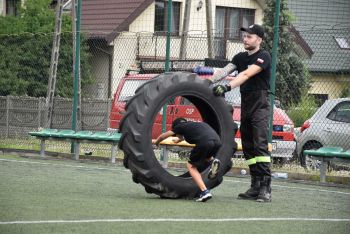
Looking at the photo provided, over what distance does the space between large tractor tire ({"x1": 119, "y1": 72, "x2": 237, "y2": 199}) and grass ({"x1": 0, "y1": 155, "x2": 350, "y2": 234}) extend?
0.23m

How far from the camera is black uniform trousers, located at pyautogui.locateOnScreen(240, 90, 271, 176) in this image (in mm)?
10758

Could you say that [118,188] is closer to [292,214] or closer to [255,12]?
[292,214]

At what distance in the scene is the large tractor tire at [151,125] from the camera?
410 inches

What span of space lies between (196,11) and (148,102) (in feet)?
77.6

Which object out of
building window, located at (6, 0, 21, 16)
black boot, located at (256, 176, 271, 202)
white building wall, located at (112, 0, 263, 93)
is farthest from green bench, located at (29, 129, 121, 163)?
building window, located at (6, 0, 21, 16)

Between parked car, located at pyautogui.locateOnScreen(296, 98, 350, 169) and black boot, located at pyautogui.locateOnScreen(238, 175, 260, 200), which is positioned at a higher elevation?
parked car, located at pyautogui.locateOnScreen(296, 98, 350, 169)

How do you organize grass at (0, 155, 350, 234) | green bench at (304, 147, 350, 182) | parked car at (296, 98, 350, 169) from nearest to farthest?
grass at (0, 155, 350, 234), green bench at (304, 147, 350, 182), parked car at (296, 98, 350, 169)

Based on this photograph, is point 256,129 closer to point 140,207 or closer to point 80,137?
point 140,207

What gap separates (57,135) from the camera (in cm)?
1759

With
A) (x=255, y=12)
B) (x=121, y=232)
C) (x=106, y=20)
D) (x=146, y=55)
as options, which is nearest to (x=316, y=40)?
(x=146, y=55)

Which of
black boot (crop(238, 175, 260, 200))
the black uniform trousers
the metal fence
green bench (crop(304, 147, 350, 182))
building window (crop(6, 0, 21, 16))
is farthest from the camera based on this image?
building window (crop(6, 0, 21, 16))

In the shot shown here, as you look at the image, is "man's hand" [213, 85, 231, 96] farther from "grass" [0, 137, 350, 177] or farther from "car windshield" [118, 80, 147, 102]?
"car windshield" [118, 80, 147, 102]

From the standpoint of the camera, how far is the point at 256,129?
35.2ft

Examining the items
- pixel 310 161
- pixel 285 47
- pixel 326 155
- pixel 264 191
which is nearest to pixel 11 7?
pixel 285 47
